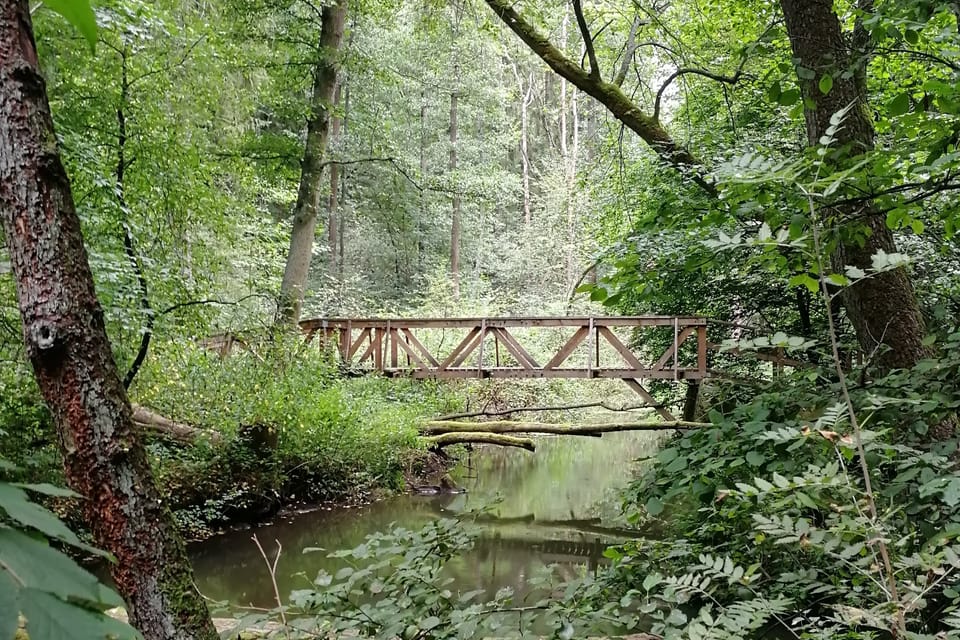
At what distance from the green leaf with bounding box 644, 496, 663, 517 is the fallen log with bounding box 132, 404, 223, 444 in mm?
4767

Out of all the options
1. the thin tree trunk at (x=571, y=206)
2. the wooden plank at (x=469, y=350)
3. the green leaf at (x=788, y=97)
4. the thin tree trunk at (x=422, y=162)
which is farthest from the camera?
the thin tree trunk at (x=571, y=206)

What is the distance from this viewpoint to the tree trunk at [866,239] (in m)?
2.25

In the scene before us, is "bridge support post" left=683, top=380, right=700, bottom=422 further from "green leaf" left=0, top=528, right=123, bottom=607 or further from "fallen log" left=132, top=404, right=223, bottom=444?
"green leaf" left=0, top=528, right=123, bottom=607

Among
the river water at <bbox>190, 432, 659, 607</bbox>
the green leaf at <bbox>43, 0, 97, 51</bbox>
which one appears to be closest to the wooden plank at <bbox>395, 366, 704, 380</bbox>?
the river water at <bbox>190, 432, 659, 607</bbox>

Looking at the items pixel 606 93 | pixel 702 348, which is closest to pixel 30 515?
pixel 606 93

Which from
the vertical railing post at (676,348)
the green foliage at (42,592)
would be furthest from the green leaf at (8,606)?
the vertical railing post at (676,348)

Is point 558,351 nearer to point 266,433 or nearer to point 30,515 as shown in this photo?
point 266,433

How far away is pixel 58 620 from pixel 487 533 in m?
6.55

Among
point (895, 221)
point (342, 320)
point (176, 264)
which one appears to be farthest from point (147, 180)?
point (342, 320)

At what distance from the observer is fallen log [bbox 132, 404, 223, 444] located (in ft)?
17.9

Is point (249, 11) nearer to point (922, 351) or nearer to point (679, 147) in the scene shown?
point (679, 147)

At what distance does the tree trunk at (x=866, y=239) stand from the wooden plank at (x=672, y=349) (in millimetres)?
5221

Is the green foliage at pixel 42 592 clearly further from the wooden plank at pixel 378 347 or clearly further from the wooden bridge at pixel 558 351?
the wooden plank at pixel 378 347

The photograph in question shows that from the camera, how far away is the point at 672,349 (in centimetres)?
805
